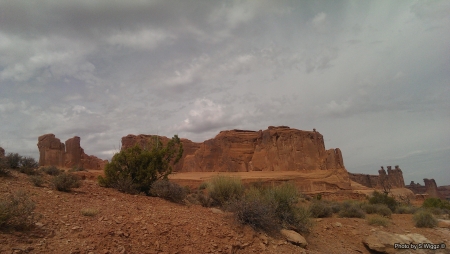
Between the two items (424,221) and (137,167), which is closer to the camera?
(137,167)

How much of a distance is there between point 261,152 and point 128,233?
50.0 m

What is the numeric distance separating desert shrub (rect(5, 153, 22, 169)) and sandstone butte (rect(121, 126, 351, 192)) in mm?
36551

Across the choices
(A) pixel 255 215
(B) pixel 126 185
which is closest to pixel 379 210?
(A) pixel 255 215

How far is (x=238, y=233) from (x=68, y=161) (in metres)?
51.7

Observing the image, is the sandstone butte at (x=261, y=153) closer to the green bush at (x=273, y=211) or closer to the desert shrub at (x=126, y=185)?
the desert shrub at (x=126, y=185)

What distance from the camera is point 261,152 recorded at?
54.5 m

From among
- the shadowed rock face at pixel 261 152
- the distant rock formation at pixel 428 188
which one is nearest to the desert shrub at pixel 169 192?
the shadowed rock face at pixel 261 152

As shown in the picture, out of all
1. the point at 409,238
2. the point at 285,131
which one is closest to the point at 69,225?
the point at 409,238

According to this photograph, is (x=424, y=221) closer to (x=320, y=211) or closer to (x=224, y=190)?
(x=320, y=211)

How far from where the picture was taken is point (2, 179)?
8594 mm

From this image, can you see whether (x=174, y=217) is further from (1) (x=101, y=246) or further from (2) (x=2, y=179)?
(2) (x=2, y=179)

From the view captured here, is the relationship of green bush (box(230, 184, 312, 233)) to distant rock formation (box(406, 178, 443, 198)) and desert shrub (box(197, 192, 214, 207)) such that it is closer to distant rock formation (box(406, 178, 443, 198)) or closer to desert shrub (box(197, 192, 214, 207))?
desert shrub (box(197, 192, 214, 207))

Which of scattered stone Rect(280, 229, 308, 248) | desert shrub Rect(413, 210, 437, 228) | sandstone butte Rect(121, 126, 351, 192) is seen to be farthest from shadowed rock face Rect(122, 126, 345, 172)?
scattered stone Rect(280, 229, 308, 248)

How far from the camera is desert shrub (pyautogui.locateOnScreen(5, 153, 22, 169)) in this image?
10836mm
